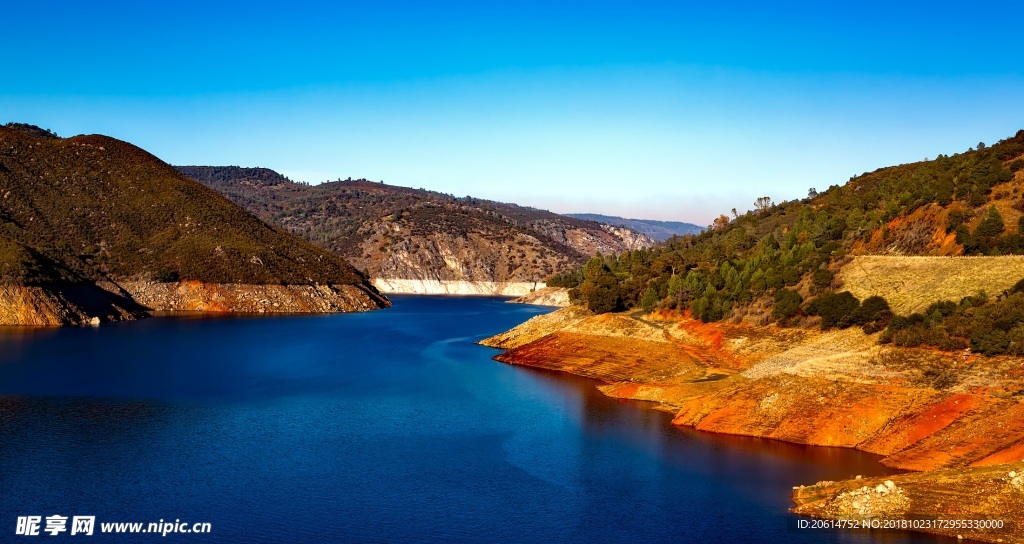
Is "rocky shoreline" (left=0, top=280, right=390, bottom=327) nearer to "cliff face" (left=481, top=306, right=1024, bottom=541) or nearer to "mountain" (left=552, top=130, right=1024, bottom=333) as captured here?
"mountain" (left=552, top=130, right=1024, bottom=333)

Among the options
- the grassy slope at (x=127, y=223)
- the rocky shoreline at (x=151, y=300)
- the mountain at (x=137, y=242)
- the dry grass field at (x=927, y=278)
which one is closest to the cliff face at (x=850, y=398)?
the dry grass field at (x=927, y=278)

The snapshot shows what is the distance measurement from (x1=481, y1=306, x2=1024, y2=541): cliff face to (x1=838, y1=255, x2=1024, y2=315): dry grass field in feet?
15.5

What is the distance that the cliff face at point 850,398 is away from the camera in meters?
32.8

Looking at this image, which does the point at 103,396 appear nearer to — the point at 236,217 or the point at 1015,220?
the point at 1015,220

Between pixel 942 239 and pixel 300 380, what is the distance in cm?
5639

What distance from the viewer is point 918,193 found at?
7975 cm

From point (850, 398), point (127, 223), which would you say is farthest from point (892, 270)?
point (127, 223)

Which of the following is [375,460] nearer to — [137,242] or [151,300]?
[151,300]

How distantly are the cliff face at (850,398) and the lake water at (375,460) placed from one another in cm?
186

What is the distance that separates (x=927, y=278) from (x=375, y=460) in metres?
41.6

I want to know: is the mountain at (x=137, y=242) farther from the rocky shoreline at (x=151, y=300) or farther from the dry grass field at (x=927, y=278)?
the dry grass field at (x=927, y=278)

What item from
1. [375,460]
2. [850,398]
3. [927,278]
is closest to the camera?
[375,460]

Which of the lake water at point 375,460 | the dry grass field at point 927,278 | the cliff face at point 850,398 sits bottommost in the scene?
the lake water at point 375,460

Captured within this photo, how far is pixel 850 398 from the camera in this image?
4616 centimetres
